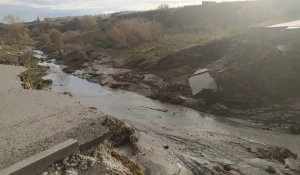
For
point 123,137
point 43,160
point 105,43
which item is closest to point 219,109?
point 123,137

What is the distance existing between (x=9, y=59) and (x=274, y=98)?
Result: 1557 cm

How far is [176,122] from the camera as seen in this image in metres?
10.9

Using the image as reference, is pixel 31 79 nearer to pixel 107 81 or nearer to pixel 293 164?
pixel 107 81

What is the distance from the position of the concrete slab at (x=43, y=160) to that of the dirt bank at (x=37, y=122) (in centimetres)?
35

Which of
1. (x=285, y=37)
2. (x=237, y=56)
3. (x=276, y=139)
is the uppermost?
(x=285, y=37)

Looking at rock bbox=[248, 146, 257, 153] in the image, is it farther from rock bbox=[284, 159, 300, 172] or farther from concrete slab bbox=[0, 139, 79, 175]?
concrete slab bbox=[0, 139, 79, 175]

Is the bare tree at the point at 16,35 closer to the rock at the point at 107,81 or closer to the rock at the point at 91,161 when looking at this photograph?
the rock at the point at 107,81

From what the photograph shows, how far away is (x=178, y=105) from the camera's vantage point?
12.9m

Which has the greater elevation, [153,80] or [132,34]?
[132,34]

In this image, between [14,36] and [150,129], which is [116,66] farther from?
[150,129]

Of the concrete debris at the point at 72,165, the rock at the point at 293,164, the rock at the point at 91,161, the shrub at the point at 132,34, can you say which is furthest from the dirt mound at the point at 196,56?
the concrete debris at the point at 72,165

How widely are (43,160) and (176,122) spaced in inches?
280

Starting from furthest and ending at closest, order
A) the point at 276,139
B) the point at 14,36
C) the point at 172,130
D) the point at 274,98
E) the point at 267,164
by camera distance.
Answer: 1. the point at 14,36
2. the point at 274,98
3. the point at 172,130
4. the point at 276,139
5. the point at 267,164

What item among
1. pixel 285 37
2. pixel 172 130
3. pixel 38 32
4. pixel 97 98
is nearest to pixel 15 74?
pixel 97 98
